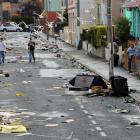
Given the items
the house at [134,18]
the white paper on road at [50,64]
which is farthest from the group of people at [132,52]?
the house at [134,18]

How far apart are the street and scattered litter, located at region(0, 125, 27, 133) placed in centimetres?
20

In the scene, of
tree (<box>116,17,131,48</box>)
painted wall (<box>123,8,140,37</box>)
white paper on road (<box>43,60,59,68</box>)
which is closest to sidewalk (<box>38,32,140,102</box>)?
white paper on road (<box>43,60,59,68</box>)

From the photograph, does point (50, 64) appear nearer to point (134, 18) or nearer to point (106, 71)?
point (106, 71)

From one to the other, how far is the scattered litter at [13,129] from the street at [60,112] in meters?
0.20

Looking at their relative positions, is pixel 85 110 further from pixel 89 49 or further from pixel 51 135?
pixel 89 49

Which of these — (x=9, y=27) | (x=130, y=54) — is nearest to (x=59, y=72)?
(x=130, y=54)

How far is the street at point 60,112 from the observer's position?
15812 millimetres

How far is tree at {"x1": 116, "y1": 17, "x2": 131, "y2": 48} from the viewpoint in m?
45.5

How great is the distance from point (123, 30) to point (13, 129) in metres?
30.3

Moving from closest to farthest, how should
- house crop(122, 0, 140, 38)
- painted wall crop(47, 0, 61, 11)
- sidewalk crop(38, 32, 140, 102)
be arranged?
sidewalk crop(38, 32, 140, 102) → house crop(122, 0, 140, 38) → painted wall crop(47, 0, 61, 11)

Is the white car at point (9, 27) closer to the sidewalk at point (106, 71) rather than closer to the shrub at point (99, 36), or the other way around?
the sidewalk at point (106, 71)

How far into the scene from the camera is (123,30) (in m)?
45.9

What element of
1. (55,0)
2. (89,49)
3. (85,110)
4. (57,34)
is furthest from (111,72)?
(55,0)

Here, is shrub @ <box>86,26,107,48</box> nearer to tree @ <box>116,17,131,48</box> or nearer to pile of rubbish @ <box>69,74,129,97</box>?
tree @ <box>116,17,131,48</box>
